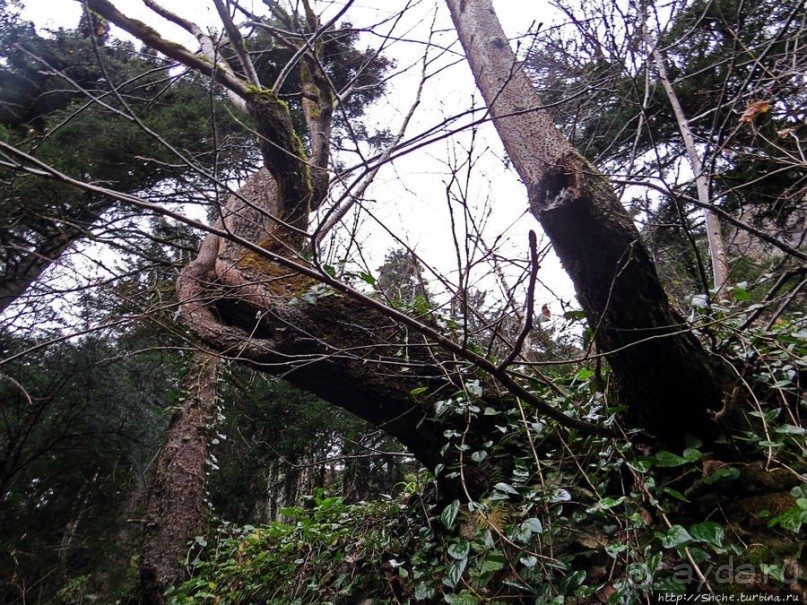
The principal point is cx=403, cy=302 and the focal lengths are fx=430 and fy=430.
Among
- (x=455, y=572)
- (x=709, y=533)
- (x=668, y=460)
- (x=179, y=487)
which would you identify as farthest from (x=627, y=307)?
(x=179, y=487)

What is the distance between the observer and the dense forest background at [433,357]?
136cm

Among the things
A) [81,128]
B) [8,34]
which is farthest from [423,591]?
[8,34]

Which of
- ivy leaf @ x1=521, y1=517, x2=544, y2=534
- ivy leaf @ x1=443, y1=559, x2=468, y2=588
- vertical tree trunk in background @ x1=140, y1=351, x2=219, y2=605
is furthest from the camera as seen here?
vertical tree trunk in background @ x1=140, y1=351, x2=219, y2=605

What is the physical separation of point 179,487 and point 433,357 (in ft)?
11.1

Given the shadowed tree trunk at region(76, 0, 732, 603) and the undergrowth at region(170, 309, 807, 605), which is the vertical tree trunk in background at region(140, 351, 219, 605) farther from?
the undergrowth at region(170, 309, 807, 605)

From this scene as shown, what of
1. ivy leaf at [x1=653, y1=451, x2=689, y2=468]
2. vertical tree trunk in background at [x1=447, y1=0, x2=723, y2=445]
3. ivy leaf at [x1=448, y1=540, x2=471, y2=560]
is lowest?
ivy leaf at [x1=448, y1=540, x2=471, y2=560]

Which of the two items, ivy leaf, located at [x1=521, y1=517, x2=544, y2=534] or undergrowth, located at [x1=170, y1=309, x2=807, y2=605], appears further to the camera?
ivy leaf, located at [x1=521, y1=517, x2=544, y2=534]

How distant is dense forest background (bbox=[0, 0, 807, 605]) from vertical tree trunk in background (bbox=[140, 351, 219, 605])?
23mm

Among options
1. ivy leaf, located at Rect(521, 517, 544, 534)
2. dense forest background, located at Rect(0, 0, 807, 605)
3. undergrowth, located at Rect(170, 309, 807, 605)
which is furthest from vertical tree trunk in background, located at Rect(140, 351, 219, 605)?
ivy leaf, located at Rect(521, 517, 544, 534)

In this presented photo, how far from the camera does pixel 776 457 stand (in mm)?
1371

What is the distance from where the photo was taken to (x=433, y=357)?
5.57ft

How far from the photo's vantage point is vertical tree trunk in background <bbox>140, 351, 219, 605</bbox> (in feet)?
11.2

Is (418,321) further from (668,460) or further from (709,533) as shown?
(709,533)

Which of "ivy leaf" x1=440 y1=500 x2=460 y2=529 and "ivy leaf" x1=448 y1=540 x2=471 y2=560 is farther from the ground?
"ivy leaf" x1=440 y1=500 x2=460 y2=529
